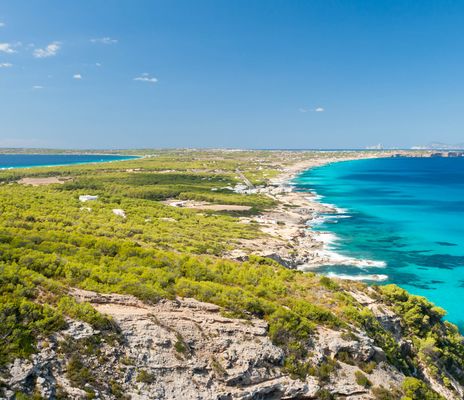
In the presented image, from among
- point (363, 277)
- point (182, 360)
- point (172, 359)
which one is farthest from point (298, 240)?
point (172, 359)

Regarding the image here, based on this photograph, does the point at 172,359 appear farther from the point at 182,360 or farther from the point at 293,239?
the point at 293,239

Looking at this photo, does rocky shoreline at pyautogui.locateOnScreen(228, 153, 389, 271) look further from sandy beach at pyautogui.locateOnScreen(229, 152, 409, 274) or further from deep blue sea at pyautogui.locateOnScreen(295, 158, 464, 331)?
deep blue sea at pyautogui.locateOnScreen(295, 158, 464, 331)

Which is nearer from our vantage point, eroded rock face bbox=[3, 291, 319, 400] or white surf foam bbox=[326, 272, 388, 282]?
eroded rock face bbox=[3, 291, 319, 400]

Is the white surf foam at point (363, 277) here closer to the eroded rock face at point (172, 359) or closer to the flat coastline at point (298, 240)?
the flat coastline at point (298, 240)

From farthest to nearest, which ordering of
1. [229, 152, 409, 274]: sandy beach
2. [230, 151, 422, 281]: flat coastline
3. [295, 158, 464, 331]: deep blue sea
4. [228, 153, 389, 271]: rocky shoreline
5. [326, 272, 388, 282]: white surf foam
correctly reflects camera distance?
[229, 152, 409, 274]: sandy beach → [228, 153, 389, 271]: rocky shoreline → [230, 151, 422, 281]: flat coastline → [295, 158, 464, 331]: deep blue sea → [326, 272, 388, 282]: white surf foam

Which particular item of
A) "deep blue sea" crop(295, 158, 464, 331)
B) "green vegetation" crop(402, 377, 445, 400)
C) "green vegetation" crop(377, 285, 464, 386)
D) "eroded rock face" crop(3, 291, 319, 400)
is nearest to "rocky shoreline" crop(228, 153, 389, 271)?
"deep blue sea" crop(295, 158, 464, 331)

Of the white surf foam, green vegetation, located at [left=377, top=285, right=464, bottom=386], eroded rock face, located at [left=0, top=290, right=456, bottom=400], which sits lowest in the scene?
the white surf foam

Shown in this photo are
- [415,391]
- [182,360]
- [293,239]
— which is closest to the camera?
[182,360]

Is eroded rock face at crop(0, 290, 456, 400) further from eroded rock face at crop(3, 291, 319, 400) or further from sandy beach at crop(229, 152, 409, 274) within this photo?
sandy beach at crop(229, 152, 409, 274)

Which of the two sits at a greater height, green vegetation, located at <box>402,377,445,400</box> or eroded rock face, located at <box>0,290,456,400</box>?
eroded rock face, located at <box>0,290,456,400</box>

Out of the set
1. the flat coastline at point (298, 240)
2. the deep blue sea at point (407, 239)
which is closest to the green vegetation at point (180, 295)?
the flat coastline at point (298, 240)

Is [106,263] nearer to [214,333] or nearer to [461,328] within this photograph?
[214,333]

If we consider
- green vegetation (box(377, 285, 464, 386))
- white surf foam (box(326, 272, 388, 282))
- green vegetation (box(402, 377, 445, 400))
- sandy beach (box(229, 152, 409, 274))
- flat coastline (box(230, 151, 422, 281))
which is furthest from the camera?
sandy beach (box(229, 152, 409, 274))
